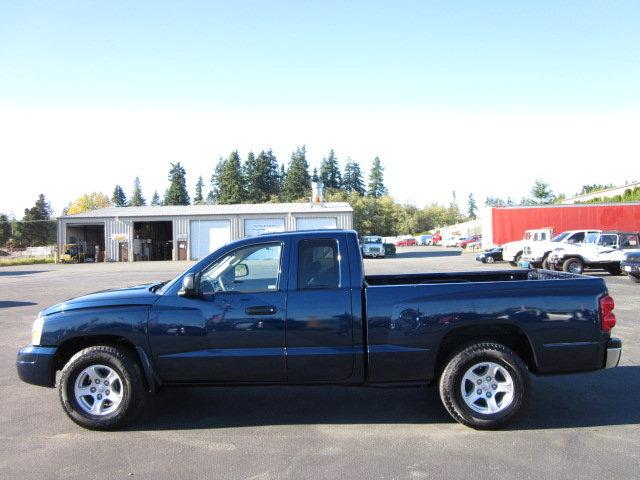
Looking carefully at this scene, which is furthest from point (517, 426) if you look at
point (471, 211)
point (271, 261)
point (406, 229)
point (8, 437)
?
point (471, 211)

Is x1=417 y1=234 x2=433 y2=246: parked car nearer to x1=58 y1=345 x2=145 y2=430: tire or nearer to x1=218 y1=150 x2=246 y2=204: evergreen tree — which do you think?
x1=218 y1=150 x2=246 y2=204: evergreen tree

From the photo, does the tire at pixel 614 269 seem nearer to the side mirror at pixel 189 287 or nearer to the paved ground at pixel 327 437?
the paved ground at pixel 327 437

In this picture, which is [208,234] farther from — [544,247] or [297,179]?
[297,179]

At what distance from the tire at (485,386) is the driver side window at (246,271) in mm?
1893

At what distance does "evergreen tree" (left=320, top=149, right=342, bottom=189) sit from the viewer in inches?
4847

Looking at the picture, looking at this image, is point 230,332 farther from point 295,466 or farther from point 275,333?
point 295,466

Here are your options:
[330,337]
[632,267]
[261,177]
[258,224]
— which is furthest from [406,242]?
[330,337]

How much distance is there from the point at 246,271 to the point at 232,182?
106 meters

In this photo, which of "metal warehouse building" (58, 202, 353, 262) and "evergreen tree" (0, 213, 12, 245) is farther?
"evergreen tree" (0, 213, 12, 245)

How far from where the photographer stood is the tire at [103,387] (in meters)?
4.95

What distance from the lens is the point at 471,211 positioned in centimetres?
18125

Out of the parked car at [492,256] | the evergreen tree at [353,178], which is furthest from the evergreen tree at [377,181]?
the parked car at [492,256]

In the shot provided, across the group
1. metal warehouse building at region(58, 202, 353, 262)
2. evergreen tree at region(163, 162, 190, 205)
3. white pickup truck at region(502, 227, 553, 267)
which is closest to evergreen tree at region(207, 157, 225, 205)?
evergreen tree at region(163, 162, 190, 205)

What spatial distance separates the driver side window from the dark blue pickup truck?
4 cm
